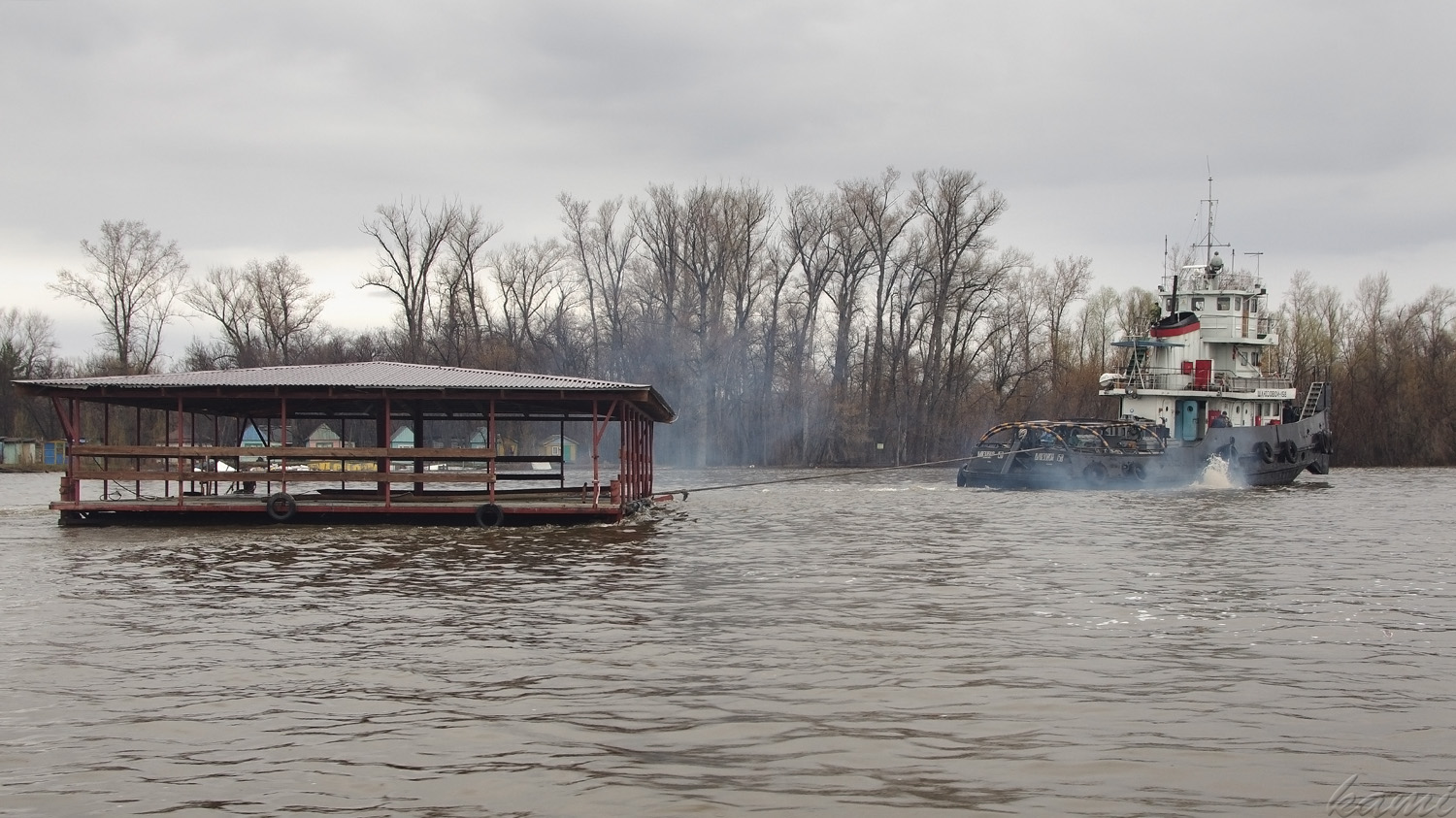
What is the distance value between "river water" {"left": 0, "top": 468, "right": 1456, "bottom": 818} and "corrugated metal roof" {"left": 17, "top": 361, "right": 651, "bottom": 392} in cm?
482

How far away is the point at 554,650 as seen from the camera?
10.9 meters

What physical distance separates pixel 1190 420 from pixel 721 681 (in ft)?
131

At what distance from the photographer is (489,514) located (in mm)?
24016

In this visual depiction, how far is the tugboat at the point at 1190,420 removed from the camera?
40.5 m

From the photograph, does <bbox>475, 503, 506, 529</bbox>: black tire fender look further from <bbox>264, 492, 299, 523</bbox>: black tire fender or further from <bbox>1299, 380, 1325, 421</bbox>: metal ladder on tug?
<bbox>1299, 380, 1325, 421</bbox>: metal ladder on tug

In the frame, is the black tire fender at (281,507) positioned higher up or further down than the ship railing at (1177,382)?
further down

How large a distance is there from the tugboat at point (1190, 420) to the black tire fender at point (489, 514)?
21.8 meters

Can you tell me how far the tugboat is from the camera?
40500 mm

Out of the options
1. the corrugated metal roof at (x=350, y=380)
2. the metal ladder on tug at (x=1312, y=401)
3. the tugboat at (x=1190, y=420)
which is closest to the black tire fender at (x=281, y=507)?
the corrugated metal roof at (x=350, y=380)

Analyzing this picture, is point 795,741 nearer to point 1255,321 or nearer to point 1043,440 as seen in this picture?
point 1043,440

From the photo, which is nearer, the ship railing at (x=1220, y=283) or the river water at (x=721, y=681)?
the river water at (x=721, y=681)

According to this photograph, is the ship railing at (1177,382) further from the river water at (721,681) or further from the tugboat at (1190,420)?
the river water at (721,681)

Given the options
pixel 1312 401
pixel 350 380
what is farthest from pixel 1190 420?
pixel 350 380

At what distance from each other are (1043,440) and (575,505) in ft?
74.1
